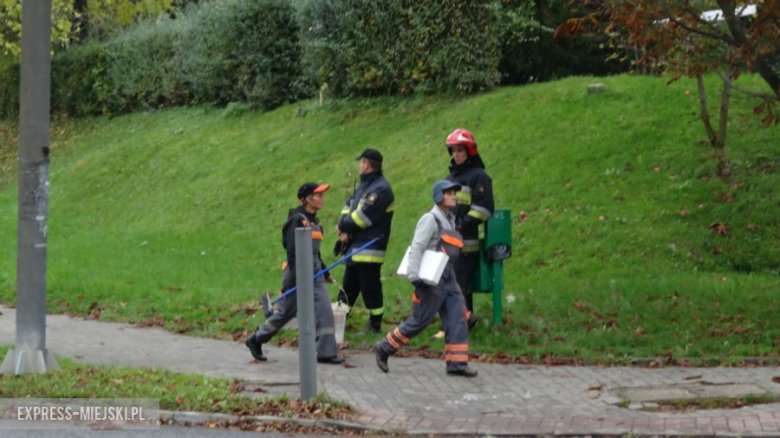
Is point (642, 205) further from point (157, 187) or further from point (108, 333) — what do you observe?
point (157, 187)

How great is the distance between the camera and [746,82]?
18.3 m

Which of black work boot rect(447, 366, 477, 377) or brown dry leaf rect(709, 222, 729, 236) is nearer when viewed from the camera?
black work boot rect(447, 366, 477, 377)

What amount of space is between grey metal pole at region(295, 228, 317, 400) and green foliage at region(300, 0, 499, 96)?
13.1 metres

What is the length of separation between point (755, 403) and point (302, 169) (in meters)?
12.8

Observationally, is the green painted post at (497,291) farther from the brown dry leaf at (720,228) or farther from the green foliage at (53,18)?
the green foliage at (53,18)

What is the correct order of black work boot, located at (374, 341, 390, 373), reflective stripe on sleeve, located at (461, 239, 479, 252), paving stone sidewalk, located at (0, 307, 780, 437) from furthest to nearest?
reflective stripe on sleeve, located at (461, 239, 479, 252) < black work boot, located at (374, 341, 390, 373) < paving stone sidewalk, located at (0, 307, 780, 437)

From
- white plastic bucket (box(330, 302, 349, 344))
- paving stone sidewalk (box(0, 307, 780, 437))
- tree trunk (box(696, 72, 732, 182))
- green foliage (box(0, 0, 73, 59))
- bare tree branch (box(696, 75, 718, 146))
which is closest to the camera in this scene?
paving stone sidewalk (box(0, 307, 780, 437))

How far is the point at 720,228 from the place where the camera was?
13.4 meters

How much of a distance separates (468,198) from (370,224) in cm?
99

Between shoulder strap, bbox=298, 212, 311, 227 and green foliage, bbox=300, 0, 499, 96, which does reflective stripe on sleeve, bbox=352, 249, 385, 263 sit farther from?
green foliage, bbox=300, 0, 499, 96

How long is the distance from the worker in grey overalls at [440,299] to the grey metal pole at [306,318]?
53.1 inches

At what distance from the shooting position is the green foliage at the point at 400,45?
2069 centimetres

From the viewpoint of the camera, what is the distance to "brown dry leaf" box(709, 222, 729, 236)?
527 inches

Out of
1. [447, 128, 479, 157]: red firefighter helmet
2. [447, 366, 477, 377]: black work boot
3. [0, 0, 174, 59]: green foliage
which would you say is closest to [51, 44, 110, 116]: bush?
[0, 0, 174, 59]: green foliage
